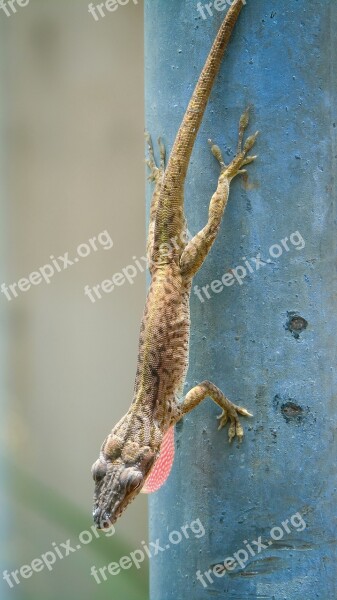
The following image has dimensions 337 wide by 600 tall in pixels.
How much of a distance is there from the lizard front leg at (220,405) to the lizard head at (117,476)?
0.77ft

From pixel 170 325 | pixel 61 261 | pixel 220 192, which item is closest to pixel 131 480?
pixel 170 325

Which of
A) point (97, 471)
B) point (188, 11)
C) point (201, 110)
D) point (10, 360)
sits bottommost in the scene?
point (10, 360)

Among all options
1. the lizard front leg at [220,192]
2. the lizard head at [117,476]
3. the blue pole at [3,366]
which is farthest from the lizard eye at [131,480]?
the blue pole at [3,366]

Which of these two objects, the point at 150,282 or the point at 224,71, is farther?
the point at 150,282

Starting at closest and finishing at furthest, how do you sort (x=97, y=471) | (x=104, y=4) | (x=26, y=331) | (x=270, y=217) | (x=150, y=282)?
(x=97, y=471), (x=270, y=217), (x=150, y=282), (x=104, y=4), (x=26, y=331)

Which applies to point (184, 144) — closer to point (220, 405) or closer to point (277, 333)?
point (277, 333)

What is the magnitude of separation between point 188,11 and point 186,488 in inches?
69.2

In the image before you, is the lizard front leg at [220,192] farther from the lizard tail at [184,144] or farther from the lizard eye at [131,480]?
the lizard eye at [131,480]

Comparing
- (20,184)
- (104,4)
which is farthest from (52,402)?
(104,4)

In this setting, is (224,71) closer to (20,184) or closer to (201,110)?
(201,110)

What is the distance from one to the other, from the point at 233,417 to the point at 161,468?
1.04 feet

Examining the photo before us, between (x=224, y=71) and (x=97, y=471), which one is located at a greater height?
(x=224, y=71)

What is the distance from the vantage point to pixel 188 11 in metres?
3.06

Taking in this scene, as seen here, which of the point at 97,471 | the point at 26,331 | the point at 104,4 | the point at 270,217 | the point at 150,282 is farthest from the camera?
the point at 26,331
